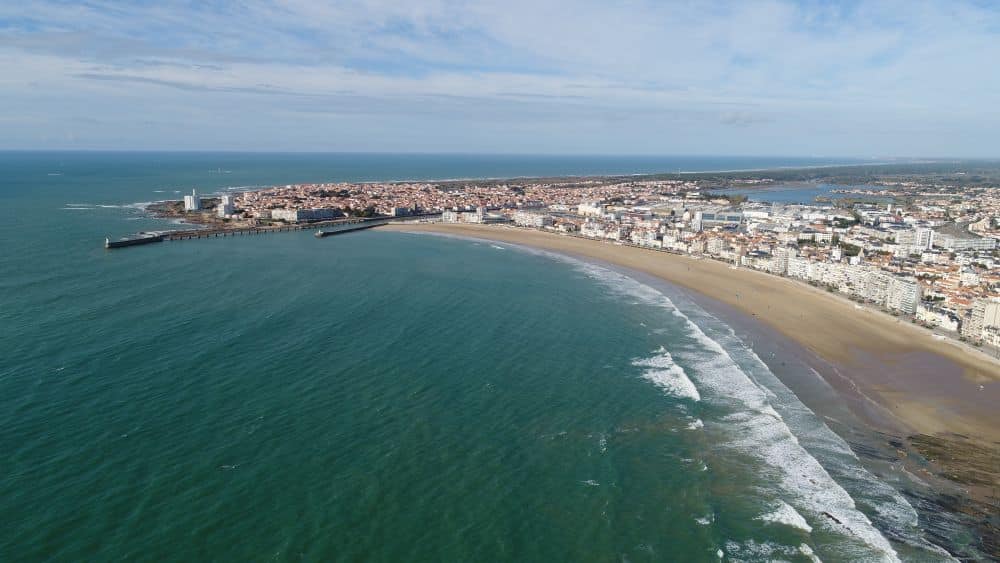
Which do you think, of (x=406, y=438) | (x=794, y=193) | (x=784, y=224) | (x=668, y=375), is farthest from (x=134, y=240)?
(x=794, y=193)

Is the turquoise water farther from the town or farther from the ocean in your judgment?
the ocean

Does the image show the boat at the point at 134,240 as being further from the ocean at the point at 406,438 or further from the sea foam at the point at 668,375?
the sea foam at the point at 668,375

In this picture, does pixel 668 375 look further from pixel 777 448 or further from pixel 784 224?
pixel 784 224

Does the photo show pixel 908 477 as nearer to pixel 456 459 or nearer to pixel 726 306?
pixel 456 459

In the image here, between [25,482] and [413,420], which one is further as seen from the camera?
[413,420]

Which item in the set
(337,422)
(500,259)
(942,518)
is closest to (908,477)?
(942,518)

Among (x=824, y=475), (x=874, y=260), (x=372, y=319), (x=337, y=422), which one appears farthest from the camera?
(x=874, y=260)
